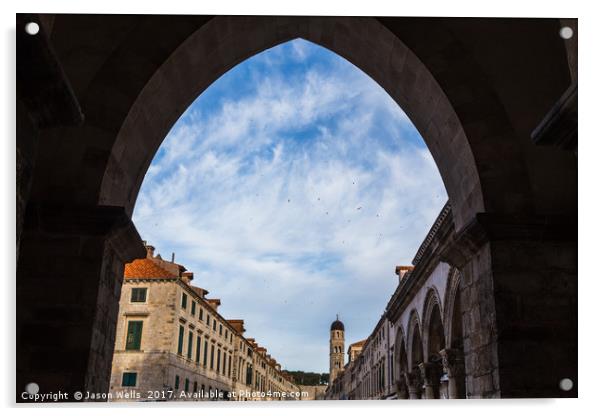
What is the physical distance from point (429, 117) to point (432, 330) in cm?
1140

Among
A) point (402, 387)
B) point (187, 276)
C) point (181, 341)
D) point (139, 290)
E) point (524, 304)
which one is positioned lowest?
point (402, 387)

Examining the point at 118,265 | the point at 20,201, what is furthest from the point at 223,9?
the point at 118,265

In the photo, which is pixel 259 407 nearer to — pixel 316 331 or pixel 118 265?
pixel 118 265

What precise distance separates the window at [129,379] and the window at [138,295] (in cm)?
323

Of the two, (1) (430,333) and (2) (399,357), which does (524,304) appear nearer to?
(1) (430,333)

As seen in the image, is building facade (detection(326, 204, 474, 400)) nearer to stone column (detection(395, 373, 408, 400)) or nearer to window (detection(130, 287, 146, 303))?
stone column (detection(395, 373, 408, 400))

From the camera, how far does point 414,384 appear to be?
68.2ft

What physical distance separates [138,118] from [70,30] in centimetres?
105

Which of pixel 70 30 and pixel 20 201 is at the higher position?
pixel 70 30

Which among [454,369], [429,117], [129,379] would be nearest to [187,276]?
[129,379]

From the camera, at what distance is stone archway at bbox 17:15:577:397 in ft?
17.1

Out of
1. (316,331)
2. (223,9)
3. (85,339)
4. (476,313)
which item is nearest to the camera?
(223,9)
